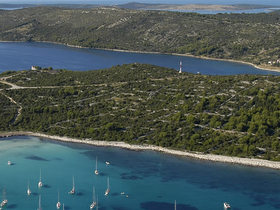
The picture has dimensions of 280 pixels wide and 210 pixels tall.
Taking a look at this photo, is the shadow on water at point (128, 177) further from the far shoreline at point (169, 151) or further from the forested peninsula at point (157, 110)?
the forested peninsula at point (157, 110)

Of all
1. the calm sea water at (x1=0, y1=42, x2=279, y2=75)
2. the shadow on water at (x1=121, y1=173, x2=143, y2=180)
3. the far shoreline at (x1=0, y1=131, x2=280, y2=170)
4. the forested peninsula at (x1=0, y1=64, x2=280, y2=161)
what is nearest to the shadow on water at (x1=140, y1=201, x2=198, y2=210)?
the shadow on water at (x1=121, y1=173, x2=143, y2=180)

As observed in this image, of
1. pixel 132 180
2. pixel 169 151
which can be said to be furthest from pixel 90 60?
pixel 132 180

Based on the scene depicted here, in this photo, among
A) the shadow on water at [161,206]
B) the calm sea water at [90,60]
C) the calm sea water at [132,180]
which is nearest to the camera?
the shadow on water at [161,206]

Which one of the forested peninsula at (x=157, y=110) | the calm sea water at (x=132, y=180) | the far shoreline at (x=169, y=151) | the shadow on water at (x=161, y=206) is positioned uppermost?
the forested peninsula at (x=157, y=110)

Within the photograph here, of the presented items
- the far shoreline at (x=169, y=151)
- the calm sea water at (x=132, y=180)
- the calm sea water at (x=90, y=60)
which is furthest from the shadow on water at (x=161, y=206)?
the calm sea water at (x=90, y=60)

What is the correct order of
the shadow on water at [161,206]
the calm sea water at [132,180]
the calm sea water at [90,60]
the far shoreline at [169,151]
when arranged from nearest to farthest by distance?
the shadow on water at [161,206] < the calm sea water at [132,180] < the far shoreline at [169,151] < the calm sea water at [90,60]

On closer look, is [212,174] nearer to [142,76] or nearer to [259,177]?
[259,177]

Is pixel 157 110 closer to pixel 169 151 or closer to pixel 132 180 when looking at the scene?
pixel 169 151
